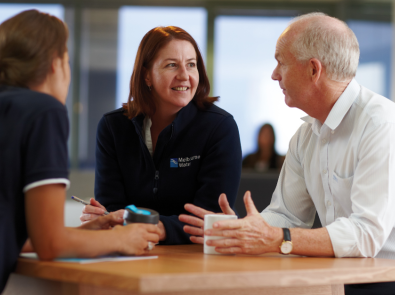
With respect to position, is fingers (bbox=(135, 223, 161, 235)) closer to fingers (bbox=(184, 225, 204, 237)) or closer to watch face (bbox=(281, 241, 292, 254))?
fingers (bbox=(184, 225, 204, 237))

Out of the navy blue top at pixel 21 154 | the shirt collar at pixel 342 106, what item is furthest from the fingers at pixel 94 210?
the shirt collar at pixel 342 106

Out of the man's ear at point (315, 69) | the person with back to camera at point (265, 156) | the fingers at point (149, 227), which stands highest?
the man's ear at point (315, 69)

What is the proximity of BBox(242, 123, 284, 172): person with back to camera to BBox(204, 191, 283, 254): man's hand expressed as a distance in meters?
4.43

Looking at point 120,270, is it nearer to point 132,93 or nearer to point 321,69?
point 321,69

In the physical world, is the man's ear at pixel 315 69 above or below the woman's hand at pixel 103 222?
above

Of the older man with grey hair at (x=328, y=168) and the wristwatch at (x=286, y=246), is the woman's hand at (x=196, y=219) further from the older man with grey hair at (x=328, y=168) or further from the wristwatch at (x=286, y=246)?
the wristwatch at (x=286, y=246)

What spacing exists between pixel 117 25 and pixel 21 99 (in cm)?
568

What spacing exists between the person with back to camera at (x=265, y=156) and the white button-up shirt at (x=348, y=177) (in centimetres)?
391

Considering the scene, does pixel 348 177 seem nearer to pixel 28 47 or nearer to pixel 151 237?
pixel 151 237

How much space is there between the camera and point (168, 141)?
188 centimetres

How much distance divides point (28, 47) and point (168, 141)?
2.81ft

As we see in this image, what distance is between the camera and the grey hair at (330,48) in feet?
5.27

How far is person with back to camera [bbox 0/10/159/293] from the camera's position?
1.03m

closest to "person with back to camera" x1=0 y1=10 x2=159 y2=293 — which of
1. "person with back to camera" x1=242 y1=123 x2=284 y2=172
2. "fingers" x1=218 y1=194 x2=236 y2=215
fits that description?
"fingers" x1=218 y1=194 x2=236 y2=215
